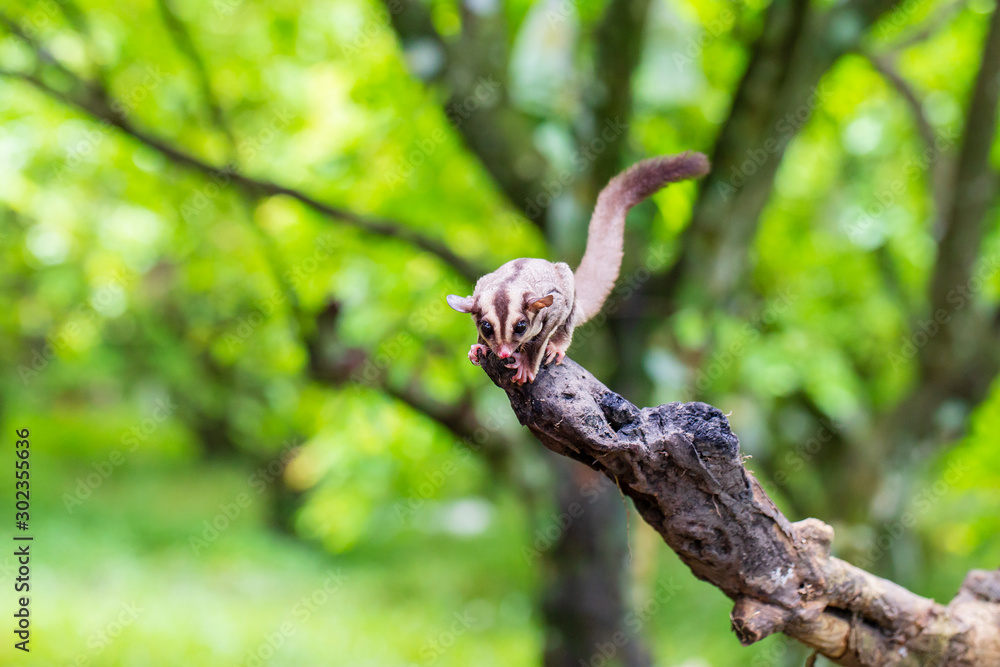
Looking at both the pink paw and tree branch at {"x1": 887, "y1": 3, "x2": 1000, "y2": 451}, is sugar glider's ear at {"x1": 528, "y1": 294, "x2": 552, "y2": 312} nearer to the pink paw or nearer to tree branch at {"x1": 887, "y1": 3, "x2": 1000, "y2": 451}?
the pink paw

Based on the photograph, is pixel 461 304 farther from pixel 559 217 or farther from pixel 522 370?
pixel 559 217

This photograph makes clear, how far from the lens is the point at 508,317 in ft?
7.73

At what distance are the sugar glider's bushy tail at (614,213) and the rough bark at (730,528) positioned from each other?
0.54 meters

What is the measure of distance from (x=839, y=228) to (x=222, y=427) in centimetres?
1092

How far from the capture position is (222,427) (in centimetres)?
1452

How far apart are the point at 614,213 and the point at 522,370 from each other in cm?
81

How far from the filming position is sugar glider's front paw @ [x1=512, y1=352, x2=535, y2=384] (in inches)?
92.0

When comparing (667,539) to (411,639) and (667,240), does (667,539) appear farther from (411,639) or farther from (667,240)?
(411,639)

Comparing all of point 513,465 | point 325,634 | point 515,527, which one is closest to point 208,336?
point 325,634

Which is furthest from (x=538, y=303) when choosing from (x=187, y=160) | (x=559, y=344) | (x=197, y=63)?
(x=197, y=63)

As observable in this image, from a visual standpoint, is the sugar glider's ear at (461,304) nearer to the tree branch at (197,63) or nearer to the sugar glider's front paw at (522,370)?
the sugar glider's front paw at (522,370)

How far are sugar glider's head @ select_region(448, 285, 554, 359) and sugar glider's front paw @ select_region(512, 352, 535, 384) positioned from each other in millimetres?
34

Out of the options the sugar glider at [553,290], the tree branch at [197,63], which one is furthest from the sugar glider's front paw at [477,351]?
the tree branch at [197,63]

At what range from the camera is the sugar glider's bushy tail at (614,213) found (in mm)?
2756
